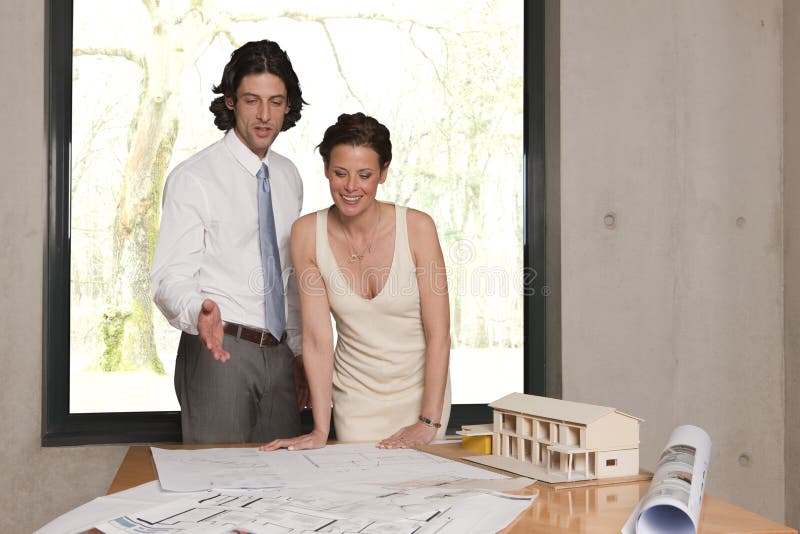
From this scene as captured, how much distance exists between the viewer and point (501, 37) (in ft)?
11.6

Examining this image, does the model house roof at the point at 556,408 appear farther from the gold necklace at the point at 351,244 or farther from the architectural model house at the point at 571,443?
the gold necklace at the point at 351,244

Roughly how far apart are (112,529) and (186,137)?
229 cm

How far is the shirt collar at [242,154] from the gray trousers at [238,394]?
546 millimetres

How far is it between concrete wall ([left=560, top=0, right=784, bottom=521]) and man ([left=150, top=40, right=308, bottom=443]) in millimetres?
1311

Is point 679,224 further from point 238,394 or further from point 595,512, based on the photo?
point 595,512

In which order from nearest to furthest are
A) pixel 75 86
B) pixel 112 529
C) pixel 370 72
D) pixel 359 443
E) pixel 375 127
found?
pixel 112 529
pixel 359 443
pixel 375 127
pixel 75 86
pixel 370 72

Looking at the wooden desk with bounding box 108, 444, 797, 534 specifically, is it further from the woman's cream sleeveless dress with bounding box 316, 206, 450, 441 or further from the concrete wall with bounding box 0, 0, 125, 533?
the concrete wall with bounding box 0, 0, 125, 533

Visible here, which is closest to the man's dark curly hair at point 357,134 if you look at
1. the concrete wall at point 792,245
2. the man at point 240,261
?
the man at point 240,261

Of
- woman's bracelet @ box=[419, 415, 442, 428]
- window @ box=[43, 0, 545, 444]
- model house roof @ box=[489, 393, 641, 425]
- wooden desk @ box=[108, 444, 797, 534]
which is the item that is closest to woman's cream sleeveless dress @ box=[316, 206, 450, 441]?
woman's bracelet @ box=[419, 415, 442, 428]

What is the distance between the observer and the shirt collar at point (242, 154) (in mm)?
2652

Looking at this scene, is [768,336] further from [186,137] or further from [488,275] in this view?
[186,137]

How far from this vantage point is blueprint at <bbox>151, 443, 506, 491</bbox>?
59.4 inches

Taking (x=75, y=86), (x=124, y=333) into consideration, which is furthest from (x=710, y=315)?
(x=75, y=86)

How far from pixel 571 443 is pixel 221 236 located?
1.41 metres
